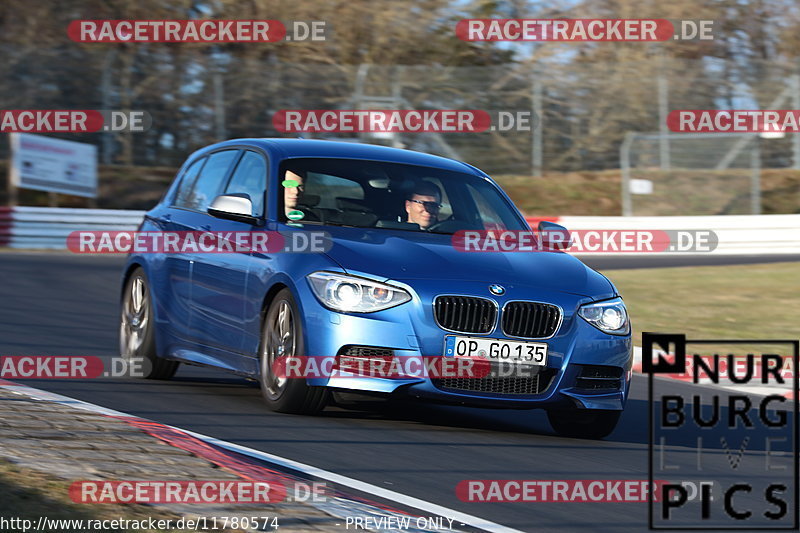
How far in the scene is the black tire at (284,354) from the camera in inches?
293

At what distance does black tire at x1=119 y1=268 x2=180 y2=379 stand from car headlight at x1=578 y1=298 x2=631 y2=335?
9.90 ft

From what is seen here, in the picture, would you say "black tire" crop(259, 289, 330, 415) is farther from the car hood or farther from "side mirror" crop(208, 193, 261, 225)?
"side mirror" crop(208, 193, 261, 225)

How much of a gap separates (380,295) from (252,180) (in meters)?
1.76

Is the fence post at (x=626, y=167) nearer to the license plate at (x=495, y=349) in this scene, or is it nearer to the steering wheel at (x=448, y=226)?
the steering wheel at (x=448, y=226)

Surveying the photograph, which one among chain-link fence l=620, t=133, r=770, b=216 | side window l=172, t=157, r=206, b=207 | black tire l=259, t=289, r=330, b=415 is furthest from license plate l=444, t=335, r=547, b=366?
chain-link fence l=620, t=133, r=770, b=216

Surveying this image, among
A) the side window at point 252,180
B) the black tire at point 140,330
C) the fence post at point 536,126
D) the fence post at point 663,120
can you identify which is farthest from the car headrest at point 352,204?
the fence post at point 663,120

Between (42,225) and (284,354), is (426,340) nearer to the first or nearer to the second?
(284,354)

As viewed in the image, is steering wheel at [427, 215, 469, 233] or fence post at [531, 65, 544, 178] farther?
fence post at [531, 65, 544, 178]

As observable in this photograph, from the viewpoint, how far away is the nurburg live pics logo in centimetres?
580

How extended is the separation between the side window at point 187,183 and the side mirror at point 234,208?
120 centimetres

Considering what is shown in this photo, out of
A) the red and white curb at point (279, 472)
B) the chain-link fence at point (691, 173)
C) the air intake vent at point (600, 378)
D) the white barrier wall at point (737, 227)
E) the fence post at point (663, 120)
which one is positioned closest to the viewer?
the red and white curb at point (279, 472)

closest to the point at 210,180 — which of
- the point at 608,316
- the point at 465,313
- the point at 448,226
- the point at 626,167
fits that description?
the point at 448,226

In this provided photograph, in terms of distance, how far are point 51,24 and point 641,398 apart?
1053 inches

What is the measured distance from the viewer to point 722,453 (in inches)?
300
